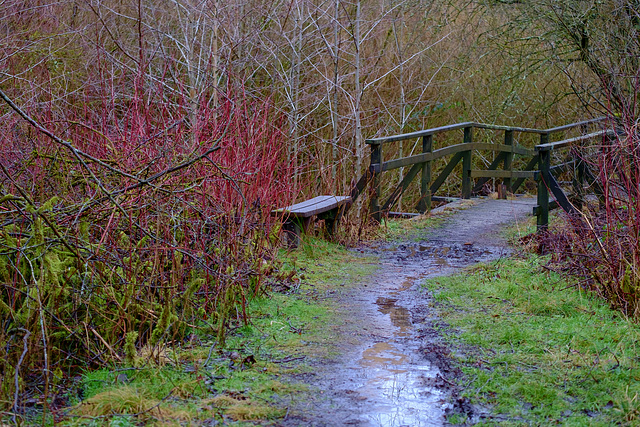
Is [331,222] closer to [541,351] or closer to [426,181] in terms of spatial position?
[426,181]

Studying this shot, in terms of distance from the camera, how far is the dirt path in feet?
11.2

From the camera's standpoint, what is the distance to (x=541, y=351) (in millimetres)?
4234

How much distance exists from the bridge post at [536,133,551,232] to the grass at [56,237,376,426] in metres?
3.13

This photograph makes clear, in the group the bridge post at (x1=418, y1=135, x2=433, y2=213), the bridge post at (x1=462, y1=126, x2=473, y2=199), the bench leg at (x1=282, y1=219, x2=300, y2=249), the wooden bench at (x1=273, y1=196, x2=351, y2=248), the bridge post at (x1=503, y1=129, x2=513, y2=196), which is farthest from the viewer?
the bridge post at (x1=503, y1=129, x2=513, y2=196)

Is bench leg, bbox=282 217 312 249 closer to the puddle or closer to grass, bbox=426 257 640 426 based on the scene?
the puddle

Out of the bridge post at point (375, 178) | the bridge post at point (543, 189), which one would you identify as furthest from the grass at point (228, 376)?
the bridge post at point (375, 178)

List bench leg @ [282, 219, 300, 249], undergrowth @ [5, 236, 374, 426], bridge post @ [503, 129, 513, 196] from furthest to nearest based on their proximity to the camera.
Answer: bridge post @ [503, 129, 513, 196], bench leg @ [282, 219, 300, 249], undergrowth @ [5, 236, 374, 426]

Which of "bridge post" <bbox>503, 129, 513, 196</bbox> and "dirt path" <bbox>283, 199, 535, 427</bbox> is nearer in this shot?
"dirt path" <bbox>283, 199, 535, 427</bbox>

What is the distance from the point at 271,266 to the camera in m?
6.12

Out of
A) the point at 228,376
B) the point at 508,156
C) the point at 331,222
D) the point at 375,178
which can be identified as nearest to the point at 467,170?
the point at 508,156

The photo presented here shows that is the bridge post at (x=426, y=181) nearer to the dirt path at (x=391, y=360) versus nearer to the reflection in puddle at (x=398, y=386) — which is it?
the dirt path at (x=391, y=360)

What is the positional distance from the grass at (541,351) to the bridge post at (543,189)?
1.60m

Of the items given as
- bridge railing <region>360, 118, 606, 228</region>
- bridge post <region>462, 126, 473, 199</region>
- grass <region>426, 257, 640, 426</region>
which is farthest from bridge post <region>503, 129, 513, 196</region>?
grass <region>426, 257, 640, 426</region>

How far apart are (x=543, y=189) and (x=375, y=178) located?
230 cm
